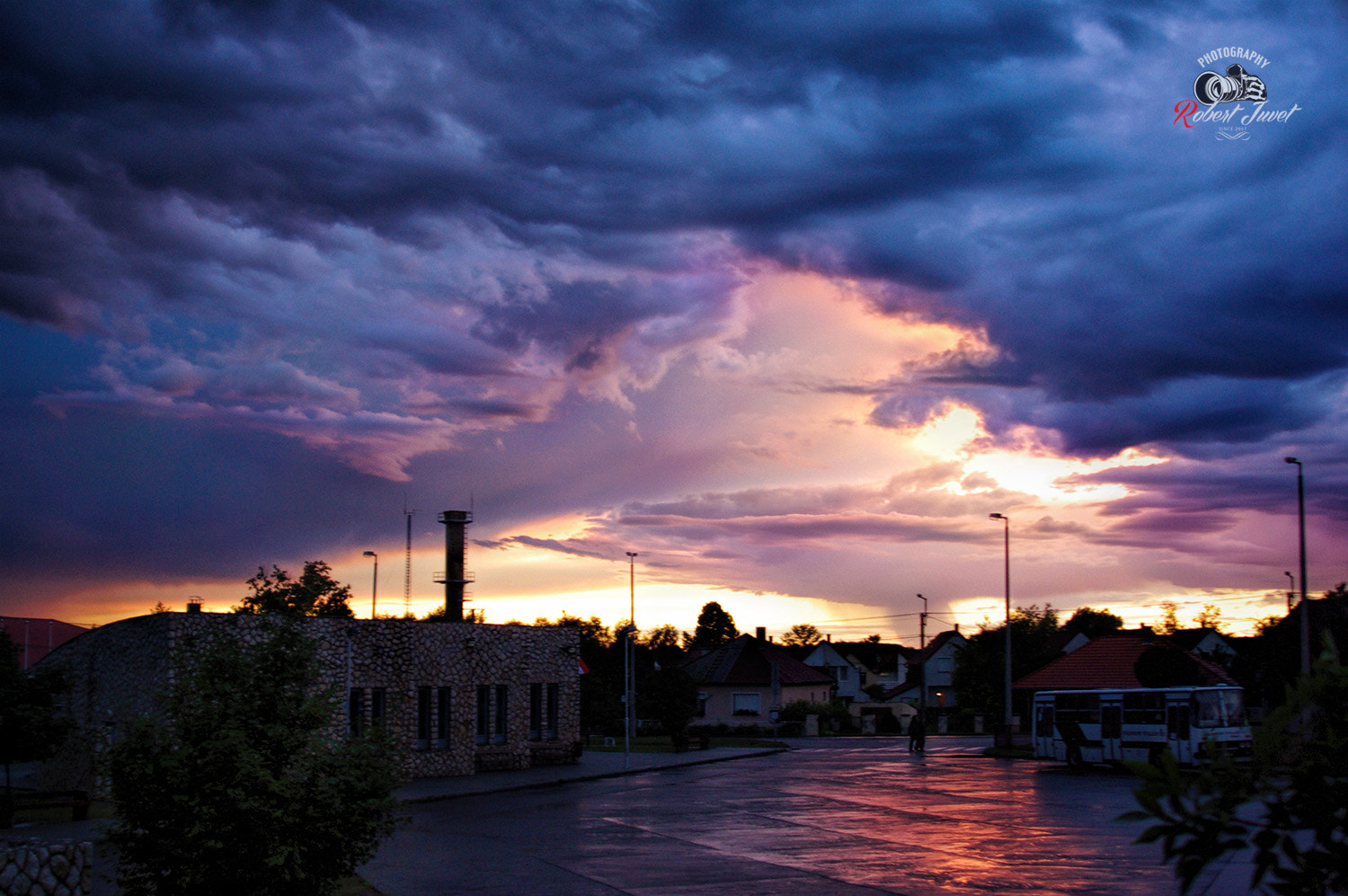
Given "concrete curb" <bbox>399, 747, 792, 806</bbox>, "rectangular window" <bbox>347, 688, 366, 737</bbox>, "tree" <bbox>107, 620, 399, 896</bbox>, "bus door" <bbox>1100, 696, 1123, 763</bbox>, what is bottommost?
"concrete curb" <bbox>399, 747, 792, 806</bbox>

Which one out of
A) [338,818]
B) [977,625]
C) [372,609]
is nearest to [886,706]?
[977,625]

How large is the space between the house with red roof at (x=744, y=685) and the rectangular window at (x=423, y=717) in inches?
1696

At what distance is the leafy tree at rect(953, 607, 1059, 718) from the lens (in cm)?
6575

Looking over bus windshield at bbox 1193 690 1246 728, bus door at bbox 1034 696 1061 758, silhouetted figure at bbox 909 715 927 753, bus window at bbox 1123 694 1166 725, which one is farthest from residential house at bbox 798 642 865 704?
bus windshield at bbox 1193 690 1246 728

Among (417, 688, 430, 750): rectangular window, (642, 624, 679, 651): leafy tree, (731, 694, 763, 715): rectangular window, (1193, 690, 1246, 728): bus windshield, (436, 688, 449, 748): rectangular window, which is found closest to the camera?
(1193, 690, 1246, 728): bus windshield

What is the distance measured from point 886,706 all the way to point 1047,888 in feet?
232

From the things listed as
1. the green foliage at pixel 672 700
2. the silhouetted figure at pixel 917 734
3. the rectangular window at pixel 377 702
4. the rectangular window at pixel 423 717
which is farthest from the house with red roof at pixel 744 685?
the rectangular window at pixel 377 702

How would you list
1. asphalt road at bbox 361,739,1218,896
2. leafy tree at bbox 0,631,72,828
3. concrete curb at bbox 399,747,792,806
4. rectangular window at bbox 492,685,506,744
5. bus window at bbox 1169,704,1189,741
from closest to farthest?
asphalt road at bbox 361,739,1218,896, leafy tree at bbox 0,631,72,828, concrete curb at bbox 399,747,792,806, bus window at bbox 1169,704,1189,741, rectangular window at bbox 492,685,506,744

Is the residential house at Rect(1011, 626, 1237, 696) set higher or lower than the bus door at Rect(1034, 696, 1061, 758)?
higher

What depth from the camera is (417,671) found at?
36.3m

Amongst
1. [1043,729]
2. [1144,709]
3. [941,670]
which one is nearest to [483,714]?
[1043,729]

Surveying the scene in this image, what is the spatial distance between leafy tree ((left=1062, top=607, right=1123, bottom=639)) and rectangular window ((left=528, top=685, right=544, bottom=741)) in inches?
2927

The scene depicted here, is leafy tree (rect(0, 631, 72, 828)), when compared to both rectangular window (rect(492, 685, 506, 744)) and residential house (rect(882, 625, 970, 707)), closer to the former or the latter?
rectangular window (rect(492, 685, 506, 744))

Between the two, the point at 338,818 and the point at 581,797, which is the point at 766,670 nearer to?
the point at 581,797
